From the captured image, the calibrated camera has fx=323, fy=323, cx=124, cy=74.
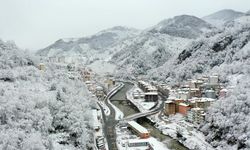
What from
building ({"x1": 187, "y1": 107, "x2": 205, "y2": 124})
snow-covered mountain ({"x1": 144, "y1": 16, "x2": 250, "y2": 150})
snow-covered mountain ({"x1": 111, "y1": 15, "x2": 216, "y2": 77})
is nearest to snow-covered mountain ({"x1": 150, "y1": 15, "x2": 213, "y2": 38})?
snow-covered mountain ({"x1": 111, "y1": 15, "x2": 216, "y2": 77})

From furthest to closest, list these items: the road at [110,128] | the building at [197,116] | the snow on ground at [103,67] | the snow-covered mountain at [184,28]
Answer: the snow-covered mountain at [184,28] → the snow on ground at [103,67] → the building at [197,116] → the road at [110,128]

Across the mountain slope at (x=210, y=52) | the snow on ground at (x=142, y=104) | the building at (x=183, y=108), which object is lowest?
the snow on ground at (x=142, y=104)

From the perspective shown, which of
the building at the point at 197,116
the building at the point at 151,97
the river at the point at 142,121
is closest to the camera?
the river at the point at 142,121

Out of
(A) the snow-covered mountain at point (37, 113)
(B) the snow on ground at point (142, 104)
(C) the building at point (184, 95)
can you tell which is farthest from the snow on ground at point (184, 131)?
(A) the snow-covered mountain at point (37, 113)

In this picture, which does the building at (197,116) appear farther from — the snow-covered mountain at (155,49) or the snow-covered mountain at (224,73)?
the snow-covered mountain at (155,49)

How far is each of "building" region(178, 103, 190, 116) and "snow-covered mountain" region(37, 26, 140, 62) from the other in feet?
312

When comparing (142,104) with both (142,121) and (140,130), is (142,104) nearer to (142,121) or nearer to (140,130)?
(142,121)

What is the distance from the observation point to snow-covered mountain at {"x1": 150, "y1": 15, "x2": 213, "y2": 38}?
383 ft

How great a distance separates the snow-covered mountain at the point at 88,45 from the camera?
484ft

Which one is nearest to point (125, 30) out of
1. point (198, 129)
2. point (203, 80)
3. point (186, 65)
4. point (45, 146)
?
point (186, 65)

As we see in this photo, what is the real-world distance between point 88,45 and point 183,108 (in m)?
125

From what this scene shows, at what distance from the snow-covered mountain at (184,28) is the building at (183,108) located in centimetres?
7472

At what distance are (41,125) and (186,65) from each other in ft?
149

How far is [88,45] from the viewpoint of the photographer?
163 meters
